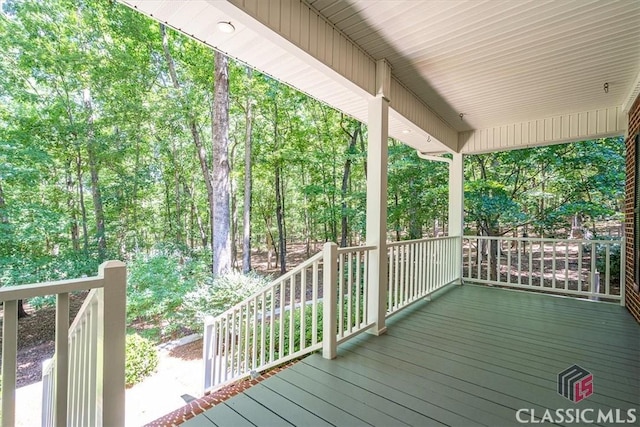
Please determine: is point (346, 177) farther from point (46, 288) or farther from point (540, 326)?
point (46, 288)

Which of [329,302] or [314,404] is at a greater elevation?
[329,302]

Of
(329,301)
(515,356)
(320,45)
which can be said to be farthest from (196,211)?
(515,356)

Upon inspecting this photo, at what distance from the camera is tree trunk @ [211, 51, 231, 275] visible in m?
7.22

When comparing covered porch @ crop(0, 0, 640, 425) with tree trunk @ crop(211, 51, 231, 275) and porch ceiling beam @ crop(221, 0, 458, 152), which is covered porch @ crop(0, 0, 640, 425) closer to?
porch ceiling beam @ crop(221, 0, 458, 152)

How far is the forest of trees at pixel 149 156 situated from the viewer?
6914 millimetres

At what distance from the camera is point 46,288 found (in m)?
1.10

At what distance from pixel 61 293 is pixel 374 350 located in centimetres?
237

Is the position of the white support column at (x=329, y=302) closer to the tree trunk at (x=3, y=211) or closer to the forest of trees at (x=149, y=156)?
the forest of trees at (x=149, y=156)

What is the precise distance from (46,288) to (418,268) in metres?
3.81

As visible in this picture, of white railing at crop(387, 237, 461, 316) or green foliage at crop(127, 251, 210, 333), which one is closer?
white railing at crop(387, 237, 461, 316)

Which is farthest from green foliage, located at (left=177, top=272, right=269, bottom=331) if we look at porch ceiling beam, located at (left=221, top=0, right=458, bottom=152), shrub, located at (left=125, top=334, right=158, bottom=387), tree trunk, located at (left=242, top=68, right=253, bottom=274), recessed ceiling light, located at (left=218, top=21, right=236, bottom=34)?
recessed ceiling light, located at (left=218, top=21, right=236, bottom=34)

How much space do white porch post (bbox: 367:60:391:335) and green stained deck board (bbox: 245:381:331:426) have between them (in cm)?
134

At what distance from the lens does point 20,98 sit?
6938mm

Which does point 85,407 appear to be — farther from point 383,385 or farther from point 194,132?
point 194,132
